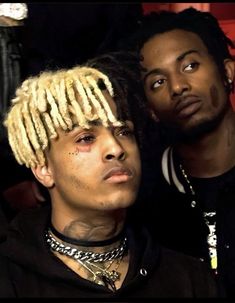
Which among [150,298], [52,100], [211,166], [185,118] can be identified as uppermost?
[52,100]

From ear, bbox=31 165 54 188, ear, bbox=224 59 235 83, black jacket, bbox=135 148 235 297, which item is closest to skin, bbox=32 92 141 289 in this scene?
ear, bbox=31 165 54 188

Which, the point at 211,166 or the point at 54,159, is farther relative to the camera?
the point at 211,166

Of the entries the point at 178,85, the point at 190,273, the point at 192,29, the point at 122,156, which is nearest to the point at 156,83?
the point at 178,85

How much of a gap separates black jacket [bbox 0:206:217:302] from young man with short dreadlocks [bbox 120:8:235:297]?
0.12 meters

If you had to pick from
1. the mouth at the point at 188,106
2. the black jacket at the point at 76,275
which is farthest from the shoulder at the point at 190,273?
the mouth at the point at 188,106

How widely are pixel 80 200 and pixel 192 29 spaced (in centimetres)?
52

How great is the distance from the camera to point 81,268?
1.00 metres

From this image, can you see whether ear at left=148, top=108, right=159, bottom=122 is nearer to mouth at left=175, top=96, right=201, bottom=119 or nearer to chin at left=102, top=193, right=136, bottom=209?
mouth at left=175, top=96, right=201, bottom=119

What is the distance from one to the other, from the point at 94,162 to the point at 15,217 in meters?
0.23

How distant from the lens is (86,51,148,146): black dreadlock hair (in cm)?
106

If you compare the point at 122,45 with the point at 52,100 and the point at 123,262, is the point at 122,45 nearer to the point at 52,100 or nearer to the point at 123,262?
the point at 52,100

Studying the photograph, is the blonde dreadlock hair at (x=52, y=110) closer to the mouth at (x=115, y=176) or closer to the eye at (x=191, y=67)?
the mouth at (x=115, y=176)

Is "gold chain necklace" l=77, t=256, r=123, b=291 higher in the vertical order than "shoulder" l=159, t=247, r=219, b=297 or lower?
higher

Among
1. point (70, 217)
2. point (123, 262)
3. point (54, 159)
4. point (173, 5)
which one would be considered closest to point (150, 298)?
point (123, 262)
